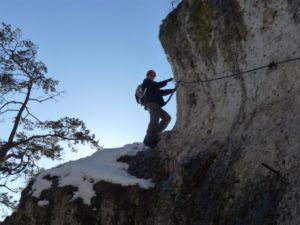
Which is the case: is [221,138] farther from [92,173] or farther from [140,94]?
[140,94]

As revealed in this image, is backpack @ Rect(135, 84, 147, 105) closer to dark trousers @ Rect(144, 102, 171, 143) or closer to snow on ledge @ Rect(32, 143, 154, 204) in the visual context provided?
dark trousers @ Rect(144, 102, 171, 143)

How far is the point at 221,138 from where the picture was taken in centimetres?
821

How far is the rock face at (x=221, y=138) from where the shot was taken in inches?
235

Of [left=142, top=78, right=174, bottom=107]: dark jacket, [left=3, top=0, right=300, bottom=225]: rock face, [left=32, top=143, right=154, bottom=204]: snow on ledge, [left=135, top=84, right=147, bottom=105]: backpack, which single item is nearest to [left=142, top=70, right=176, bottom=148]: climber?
[left=142, top=78, right=174, bottom=107]: dark jacket

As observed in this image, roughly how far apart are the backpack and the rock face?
1282 mm

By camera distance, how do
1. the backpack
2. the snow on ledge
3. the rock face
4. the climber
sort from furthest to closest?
1. the backpack
2. the climber
3. the snow on ledge
4. the rock face

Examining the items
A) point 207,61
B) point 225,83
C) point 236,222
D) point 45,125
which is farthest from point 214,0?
point 45,125

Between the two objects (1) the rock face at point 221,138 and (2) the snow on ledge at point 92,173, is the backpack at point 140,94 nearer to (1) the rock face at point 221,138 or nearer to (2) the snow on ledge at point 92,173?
(1) the rock face at point 221,138

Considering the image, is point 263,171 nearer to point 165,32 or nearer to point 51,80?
point 165,32

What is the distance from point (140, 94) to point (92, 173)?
2852 millimetres

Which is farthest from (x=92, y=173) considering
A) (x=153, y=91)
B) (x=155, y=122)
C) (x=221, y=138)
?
(x=221, y=138)

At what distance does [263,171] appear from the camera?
19.9 ft

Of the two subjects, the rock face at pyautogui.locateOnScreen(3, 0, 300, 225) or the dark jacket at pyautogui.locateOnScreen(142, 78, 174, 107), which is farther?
the dark jacket at pyautogui.locateOnScreen(142, 78, 174, 107)

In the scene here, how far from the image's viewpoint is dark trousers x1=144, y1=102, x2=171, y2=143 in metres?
11.7
